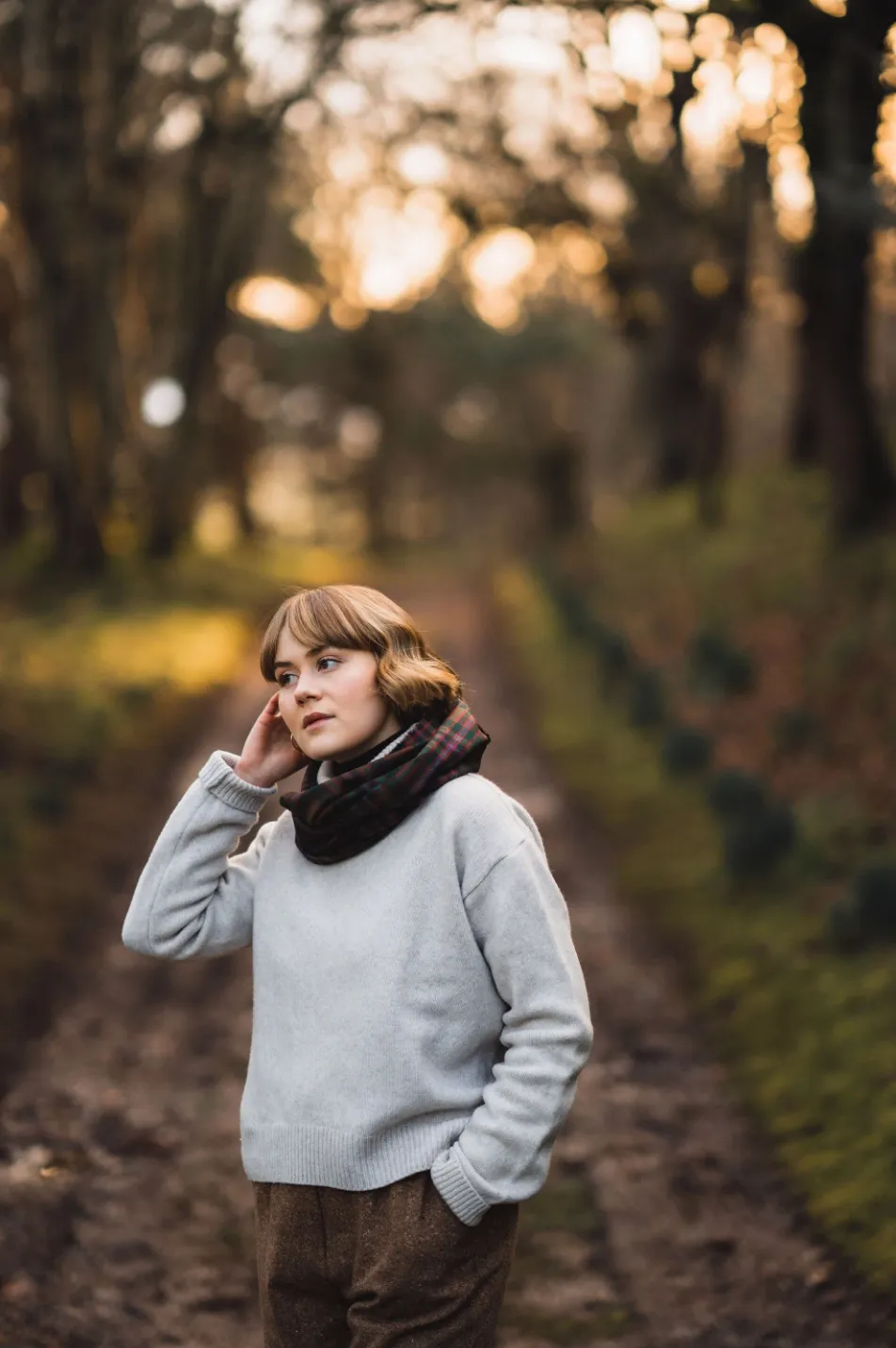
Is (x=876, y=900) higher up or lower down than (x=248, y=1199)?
higher up

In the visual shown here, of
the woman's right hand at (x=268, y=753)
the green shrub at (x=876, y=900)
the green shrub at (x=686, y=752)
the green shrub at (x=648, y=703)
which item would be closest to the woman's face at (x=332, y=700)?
the woman's right hand at (x=268, y=753)

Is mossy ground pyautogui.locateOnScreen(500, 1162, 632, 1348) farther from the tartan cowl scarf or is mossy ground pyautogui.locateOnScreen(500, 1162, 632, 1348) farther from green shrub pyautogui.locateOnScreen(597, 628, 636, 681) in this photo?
green shrub pyautogui.locateOnScreen(597, 628, 636, 681)

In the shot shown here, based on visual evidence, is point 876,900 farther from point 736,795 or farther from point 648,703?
point 648,703

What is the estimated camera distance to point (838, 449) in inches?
460

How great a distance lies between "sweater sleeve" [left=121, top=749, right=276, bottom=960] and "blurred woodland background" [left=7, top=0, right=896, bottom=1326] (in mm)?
2364

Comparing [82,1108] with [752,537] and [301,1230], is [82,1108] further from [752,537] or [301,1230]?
[752,537]

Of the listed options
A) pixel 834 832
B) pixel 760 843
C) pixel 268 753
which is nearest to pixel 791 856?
pixel 760 843

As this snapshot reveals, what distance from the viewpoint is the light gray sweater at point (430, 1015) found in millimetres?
2227

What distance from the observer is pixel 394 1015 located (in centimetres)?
225

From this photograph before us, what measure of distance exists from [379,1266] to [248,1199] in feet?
7.91

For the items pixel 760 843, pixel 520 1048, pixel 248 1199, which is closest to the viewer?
pixel 520 1048

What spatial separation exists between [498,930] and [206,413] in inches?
1065

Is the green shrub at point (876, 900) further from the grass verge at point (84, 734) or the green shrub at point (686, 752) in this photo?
the green shrub at point (686, 752)

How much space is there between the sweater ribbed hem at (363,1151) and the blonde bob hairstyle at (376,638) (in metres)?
0.70
